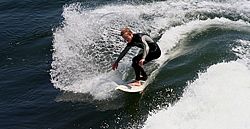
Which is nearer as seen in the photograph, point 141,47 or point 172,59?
point 141,47

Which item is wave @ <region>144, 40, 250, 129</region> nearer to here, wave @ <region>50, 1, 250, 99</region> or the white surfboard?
the white surfboard

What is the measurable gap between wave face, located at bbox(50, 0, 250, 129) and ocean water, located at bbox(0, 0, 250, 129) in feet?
0.11

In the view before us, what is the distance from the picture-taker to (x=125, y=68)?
14945mm

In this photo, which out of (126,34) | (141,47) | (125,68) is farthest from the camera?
(125,68)

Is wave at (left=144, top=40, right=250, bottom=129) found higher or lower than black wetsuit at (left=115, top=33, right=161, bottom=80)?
lower

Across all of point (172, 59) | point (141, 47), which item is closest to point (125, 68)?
point (172, 59)

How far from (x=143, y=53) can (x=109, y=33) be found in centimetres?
521

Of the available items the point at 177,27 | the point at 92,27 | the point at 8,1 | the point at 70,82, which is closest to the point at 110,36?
the point at 92,27

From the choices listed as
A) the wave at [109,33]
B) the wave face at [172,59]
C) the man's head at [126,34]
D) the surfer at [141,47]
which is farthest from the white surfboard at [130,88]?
the man's head at [126,34]

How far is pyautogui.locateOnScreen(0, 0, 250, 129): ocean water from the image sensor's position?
11523 mm

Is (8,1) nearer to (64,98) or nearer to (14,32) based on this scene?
(14,32)

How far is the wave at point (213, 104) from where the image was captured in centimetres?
1045

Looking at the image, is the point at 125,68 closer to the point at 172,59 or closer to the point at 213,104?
the point at 172,59

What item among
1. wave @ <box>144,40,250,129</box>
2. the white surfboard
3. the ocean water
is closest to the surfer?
the white surfboard
